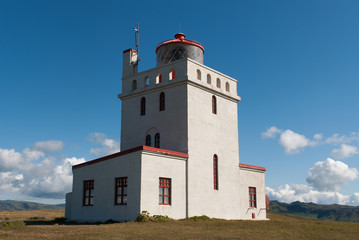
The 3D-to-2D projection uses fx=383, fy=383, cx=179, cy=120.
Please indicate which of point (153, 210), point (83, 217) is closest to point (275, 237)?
point (153, 210)

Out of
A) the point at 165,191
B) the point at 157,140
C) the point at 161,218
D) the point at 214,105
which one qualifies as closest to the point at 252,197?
the point at 214,105

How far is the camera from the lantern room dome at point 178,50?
102ft

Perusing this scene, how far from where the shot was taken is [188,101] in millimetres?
28625

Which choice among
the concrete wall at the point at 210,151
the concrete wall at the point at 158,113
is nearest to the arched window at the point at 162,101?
the concrete wall at the point at 158,113

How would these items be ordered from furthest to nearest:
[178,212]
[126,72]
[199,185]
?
[126,72] → [199,185] → [178,212]

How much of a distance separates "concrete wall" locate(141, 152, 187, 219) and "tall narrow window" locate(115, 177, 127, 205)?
5.87ft

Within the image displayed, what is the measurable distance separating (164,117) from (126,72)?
645 cm

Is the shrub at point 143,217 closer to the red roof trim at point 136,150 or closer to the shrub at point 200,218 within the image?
the shrub at point 200,218

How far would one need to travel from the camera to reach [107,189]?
2667cm

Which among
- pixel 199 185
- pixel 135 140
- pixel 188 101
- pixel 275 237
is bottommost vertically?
pixel 275 237

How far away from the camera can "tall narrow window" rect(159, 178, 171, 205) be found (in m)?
25.6

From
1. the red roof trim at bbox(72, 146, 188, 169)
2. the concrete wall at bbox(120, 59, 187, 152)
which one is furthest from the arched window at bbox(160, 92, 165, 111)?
the red roof trim at bbox(72, 146, 188, 169)

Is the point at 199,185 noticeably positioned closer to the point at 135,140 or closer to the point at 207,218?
the point at 207,218

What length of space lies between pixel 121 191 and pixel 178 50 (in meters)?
12.4
